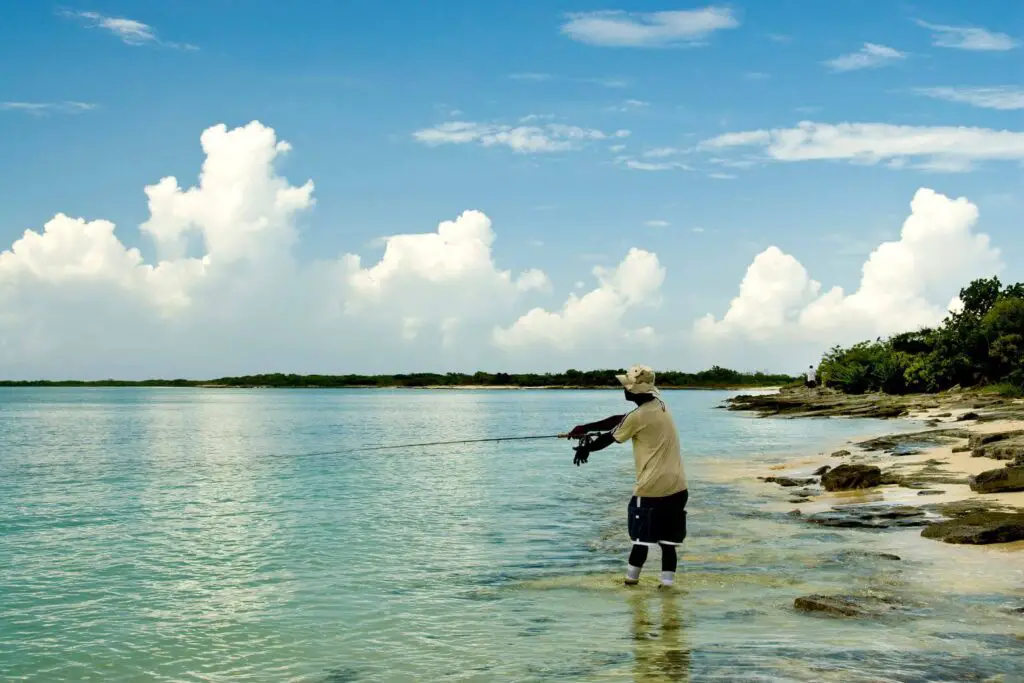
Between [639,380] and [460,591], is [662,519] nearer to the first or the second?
[639,380]

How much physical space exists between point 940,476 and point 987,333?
33.8 meters

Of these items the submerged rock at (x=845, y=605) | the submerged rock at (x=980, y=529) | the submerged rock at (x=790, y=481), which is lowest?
the submerged rock at (x=790, y=481)

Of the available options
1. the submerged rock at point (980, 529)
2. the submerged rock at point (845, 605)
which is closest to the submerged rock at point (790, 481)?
the submerged rock at point (980, 529)

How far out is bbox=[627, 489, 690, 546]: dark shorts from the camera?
33.3 ft

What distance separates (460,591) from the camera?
36.3ft

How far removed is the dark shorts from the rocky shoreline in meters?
4.33

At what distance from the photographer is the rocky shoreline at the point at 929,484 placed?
13.2 metres

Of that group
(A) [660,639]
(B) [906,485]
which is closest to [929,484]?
(B) [906,485]

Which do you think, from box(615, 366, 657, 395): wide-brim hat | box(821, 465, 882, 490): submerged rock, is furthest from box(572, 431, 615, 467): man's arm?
box(821, 465, 882, 490): submerged rock

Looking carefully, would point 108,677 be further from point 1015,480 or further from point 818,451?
point 818,451

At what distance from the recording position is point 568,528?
626 inches

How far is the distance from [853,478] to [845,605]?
10218 millimetres

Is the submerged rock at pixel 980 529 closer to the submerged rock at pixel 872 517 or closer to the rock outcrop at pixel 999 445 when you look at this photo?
the submerged rock at pixel 872 517

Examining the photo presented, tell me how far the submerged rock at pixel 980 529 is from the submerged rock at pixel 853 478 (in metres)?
4.94
